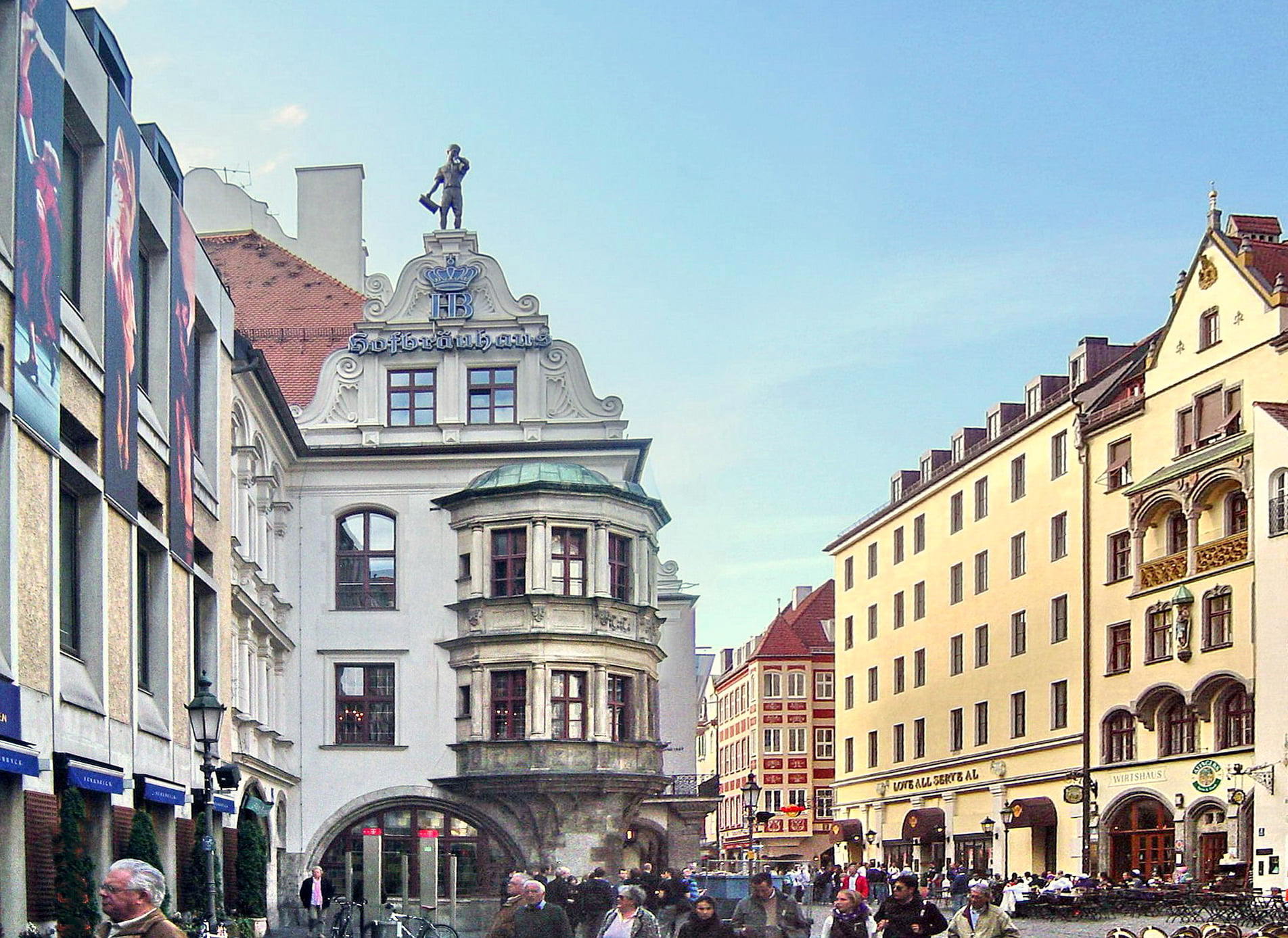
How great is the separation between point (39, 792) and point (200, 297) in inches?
535

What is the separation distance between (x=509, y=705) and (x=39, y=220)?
2853 centimetres

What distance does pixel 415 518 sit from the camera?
4844cm

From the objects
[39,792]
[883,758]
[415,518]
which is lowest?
[883,758]

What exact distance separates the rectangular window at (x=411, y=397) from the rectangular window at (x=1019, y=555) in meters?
21.7

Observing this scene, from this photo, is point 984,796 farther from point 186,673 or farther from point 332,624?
point 186,673

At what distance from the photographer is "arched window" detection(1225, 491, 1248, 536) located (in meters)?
48.7

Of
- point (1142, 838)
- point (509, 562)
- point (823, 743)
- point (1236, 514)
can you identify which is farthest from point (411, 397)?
point (823, 743)

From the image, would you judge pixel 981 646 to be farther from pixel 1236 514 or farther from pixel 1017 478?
pixel 1236 514

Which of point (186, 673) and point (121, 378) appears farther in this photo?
point (186, 673)

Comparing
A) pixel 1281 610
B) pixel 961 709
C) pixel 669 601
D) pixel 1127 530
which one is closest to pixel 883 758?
pixel 961 709

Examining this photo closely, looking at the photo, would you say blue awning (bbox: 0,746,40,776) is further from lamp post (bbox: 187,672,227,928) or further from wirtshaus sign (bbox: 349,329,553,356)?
wirtshaus sign (bbox: 349,329,553,356)

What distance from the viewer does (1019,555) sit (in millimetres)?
62000

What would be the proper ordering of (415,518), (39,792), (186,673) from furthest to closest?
1. (415,518)
2. (186,673)
3. (39,792)

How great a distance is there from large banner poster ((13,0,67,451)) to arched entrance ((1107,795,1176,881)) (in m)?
37.7
